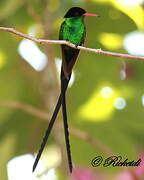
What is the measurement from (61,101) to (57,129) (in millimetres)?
714

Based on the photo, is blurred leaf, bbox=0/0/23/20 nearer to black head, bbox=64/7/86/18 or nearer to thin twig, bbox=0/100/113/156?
thin twig, bbox=0/100/113/156

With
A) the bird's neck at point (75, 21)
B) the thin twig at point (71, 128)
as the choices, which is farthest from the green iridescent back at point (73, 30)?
the thin twig at point (71, 128)

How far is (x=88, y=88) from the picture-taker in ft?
11.8

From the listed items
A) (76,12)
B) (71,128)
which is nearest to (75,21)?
(76,12)

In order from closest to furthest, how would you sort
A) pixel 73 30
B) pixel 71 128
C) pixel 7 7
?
pixel 73 30
pixel 71 128
pixel 7 7

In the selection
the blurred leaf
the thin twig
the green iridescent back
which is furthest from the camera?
the blurred leaf

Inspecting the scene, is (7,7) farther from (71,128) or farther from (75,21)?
(71,128)

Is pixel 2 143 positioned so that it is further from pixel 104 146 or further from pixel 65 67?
pixel 65 67

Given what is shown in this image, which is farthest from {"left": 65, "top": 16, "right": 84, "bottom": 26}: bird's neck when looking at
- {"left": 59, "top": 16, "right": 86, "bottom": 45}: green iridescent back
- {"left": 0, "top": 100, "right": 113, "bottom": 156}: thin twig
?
{"left": 0, "top": 100, "right": 113, "bottom": 156}: thin twig

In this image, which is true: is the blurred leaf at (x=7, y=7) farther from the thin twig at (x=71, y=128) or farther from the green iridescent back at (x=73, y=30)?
the green iridescent back at (x=73, y=30)

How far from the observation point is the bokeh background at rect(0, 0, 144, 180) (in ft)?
11.6

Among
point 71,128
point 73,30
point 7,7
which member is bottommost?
point 71,128

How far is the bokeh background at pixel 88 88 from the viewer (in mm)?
3551

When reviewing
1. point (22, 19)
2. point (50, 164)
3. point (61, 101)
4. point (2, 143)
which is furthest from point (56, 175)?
point (61, 101)
